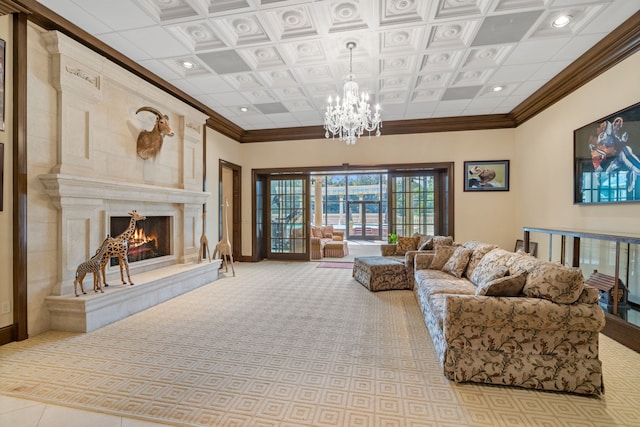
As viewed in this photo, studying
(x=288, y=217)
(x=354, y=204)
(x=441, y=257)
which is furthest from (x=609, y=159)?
(x=354, y=204)

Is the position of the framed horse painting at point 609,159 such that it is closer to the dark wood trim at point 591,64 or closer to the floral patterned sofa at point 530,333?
the dark wood trim at point 591,64

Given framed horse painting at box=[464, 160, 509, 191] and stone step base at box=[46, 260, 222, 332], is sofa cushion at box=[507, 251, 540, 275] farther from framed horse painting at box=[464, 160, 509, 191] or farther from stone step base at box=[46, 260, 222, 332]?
stone step base at box=[46, 260, 222, 332]

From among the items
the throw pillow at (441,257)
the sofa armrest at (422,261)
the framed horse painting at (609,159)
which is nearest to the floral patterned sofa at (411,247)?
A: the sofa armrest at (422,261)

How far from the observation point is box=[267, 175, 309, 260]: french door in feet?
26.2

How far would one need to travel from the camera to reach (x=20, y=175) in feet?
9.66

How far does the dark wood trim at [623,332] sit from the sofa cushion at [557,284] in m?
1.47

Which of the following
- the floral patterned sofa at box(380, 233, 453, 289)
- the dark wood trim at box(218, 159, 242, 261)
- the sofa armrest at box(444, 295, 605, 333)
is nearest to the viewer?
the sofa armrest at box(444, 295, 605, 333)

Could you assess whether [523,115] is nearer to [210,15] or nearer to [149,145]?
[210,15]

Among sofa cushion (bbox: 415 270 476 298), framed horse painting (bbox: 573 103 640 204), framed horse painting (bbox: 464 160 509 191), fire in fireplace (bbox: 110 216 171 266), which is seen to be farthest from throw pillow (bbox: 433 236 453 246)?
fire in fireplace (bbox: 110 216 171 266)

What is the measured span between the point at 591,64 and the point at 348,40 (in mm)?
3237

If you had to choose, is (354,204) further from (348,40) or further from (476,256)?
(348,40)

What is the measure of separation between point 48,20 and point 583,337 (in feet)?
18.5

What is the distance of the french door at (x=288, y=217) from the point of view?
8.00 metres

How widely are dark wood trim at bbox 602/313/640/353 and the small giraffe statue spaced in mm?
5491
